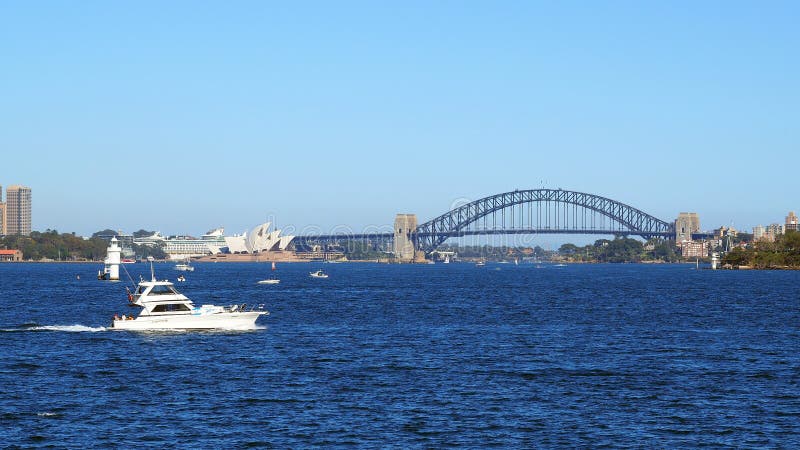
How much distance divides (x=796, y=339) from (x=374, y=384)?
25097 mm

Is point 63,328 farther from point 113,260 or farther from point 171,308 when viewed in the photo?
point 113,260

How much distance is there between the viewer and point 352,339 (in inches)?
2119

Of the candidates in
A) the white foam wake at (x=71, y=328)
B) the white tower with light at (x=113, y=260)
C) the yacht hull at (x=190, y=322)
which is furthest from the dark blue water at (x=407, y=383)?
the white tower with light at (x=113, y=260)

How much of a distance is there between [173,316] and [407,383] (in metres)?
20.2

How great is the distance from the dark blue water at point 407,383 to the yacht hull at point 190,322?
96 cm

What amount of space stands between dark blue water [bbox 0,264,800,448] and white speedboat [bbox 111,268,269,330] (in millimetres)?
1049

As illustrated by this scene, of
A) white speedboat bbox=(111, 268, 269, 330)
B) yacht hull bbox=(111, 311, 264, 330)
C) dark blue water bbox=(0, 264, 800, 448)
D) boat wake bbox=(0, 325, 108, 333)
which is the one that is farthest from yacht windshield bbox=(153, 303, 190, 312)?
boat wake bbox=(0, 325, 108, 333)

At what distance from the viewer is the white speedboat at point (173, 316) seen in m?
55.0

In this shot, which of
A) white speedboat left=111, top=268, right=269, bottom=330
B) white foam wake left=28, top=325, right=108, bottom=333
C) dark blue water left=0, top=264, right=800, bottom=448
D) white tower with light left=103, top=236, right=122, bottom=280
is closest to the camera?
dark blue water left=0, top=264, right=800, bottom=448

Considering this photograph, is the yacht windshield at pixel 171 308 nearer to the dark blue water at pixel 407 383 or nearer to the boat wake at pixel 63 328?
the dark blue water at pixel 407 383

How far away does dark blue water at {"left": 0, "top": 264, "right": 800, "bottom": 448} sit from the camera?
1155 inches

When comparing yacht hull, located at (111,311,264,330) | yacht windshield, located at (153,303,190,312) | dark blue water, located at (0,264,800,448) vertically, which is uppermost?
yacht windshield, located at (153,303,190,312)

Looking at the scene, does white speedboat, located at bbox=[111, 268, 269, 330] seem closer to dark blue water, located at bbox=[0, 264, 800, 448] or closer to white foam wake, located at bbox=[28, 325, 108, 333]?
dark blue water, located at bbox=[0, 264, 800, 448]

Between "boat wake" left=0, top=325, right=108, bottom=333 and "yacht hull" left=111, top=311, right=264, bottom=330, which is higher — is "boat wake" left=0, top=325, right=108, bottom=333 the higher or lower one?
the lower one
